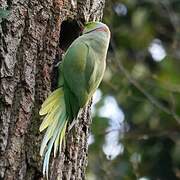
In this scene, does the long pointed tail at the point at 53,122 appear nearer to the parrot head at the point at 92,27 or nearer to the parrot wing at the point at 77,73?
the parrot wing at the point at 77,73

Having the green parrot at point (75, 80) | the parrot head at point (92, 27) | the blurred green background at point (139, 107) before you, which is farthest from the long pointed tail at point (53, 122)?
the blurred green background at point (139, 107)

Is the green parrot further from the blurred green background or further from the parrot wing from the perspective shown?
the blurred green background

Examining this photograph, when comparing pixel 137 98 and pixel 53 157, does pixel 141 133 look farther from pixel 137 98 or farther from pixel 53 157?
pixel 53 157

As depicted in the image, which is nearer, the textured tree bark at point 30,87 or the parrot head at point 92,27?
the textured tree bark at point 30,87

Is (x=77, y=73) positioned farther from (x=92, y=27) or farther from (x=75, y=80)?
(x=92, y=27)

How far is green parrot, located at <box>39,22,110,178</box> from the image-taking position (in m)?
2.77

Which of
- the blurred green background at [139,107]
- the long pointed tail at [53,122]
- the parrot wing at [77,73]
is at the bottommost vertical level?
the blurred green background at [139,107]

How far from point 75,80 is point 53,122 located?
0.22m

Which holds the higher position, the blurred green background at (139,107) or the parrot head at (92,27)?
the parrot head at (92,27)

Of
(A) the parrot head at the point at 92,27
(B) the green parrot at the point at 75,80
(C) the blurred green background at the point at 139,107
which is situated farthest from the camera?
(C) the blurred green background at the point at 139,107

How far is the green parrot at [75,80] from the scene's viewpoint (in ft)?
9.10

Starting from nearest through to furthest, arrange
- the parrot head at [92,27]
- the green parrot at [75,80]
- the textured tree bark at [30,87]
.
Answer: the textured tree bark at [30,87]
the green parrot at [75,80]
the parrot head at [92,27]

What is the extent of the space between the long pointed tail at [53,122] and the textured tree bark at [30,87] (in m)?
0.03

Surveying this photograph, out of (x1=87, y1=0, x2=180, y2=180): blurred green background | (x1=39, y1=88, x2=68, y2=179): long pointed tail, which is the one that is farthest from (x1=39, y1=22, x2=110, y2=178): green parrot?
(x1=87, y1=0, x2=180, y2=180): blurred green background
